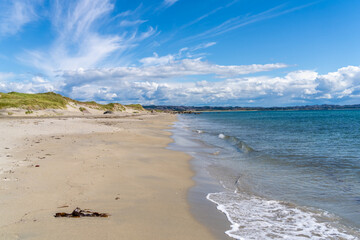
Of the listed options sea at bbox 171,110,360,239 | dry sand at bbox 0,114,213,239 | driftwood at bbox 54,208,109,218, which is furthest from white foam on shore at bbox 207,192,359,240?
driftwood at bbox 54,208,109,218

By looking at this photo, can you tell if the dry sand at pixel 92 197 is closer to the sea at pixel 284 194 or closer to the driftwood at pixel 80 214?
the driftwood at pixel 80 214

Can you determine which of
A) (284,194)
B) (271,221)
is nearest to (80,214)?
(271,221)

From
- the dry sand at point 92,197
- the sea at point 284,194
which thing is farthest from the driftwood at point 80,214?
the sea at point 284,194

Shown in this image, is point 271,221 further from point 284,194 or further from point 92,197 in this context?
point 92,197

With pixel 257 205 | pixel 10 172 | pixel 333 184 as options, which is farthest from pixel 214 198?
pixel 10 172

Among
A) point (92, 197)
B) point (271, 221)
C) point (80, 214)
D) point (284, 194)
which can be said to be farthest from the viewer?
point (284, 194)

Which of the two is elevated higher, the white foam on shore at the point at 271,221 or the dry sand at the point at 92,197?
the dry sand at the point at 92,197

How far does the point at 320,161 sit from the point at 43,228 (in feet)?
52.6

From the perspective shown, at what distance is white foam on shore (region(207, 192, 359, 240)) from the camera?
232 inches

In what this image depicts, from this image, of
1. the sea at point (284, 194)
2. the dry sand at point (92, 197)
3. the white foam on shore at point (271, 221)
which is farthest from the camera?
the sea at point (284, 194)

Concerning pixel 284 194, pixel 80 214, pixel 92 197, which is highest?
pixel 80 214

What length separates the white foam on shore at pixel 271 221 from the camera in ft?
19.3

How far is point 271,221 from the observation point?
6.68 m

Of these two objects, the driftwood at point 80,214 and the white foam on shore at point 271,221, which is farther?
the white foam on shore at point 271,221
